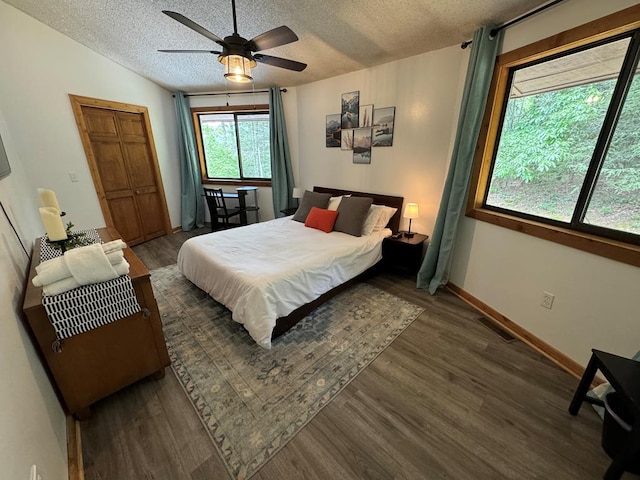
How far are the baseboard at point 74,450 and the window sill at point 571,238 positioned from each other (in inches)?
121

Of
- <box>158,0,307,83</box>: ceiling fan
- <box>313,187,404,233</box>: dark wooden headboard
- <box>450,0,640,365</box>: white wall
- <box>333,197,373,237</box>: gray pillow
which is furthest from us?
<box>313,187,404,233</box>: dark wooden headboard

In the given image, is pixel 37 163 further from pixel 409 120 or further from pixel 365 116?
pixel 409 120

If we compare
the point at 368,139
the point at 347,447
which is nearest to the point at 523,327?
the point at 347,447

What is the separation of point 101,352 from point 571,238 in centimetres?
303

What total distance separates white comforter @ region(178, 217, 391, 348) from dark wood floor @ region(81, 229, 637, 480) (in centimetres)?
67

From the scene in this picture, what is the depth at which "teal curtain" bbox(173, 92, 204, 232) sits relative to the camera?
180 inches

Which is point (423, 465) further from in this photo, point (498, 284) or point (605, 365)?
point (498, 284)

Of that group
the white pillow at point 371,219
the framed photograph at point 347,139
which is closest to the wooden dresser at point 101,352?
the white pillow at point 371,219

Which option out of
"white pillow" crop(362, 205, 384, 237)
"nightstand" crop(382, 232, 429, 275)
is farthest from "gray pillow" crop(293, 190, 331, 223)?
"nightstand" crop(382, 232, 429, 275)

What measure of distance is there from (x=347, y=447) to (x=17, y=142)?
421 cm

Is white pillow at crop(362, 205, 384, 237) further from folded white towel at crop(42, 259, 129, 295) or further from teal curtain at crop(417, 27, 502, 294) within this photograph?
folded white towel at crop(42, 259, 129, 295)

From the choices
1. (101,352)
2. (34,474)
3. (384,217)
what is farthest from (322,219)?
(34,474)

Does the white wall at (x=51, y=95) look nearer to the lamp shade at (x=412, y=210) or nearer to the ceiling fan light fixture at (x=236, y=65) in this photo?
the ceiling fan light fixture at (x=236, y=65)

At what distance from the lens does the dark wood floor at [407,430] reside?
1.22 m
